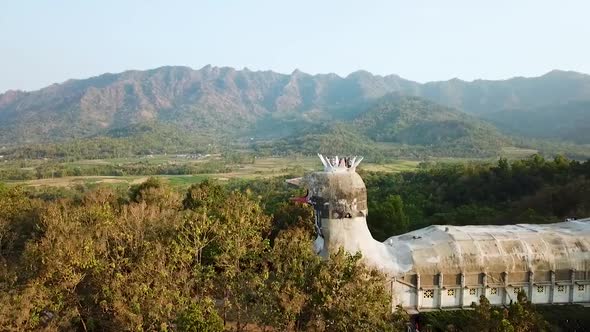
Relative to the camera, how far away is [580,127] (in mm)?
179125

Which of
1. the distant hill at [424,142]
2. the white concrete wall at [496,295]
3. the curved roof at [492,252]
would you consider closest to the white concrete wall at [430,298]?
the curved roof at [492,252]

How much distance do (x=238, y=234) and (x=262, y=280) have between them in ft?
13.5

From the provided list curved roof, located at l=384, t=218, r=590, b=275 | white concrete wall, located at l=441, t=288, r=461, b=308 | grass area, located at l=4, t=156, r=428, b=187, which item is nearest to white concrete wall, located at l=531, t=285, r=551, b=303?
curved roof, located at l=384, t=218, r=590, b=275

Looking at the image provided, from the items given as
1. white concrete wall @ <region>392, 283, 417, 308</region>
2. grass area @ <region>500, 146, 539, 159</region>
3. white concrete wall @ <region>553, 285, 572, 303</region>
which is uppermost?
white concrete wall @ <region>392, 283, 417, 308</region>

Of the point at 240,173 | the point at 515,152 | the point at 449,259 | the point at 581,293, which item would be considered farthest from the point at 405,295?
the point at 515,152

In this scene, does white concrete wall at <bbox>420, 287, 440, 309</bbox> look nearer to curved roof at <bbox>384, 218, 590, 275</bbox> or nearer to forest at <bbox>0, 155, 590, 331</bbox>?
curved roof at <bbox>384, 218, 590, 275</bbox>

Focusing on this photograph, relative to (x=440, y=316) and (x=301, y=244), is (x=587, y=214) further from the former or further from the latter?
(x=301, y=244)

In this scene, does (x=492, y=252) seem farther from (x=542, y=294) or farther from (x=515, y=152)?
(x=515, y=152)

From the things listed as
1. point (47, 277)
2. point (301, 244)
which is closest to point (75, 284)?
point (47, 277)

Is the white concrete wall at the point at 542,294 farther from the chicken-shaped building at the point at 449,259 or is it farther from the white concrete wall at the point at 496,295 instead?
the white concrete wall at the point at 496,295

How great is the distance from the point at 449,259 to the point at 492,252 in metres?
2.05

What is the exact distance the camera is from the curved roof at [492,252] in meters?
22.5

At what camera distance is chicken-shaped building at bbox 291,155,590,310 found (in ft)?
73.0

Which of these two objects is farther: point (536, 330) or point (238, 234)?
point (238, 234)
